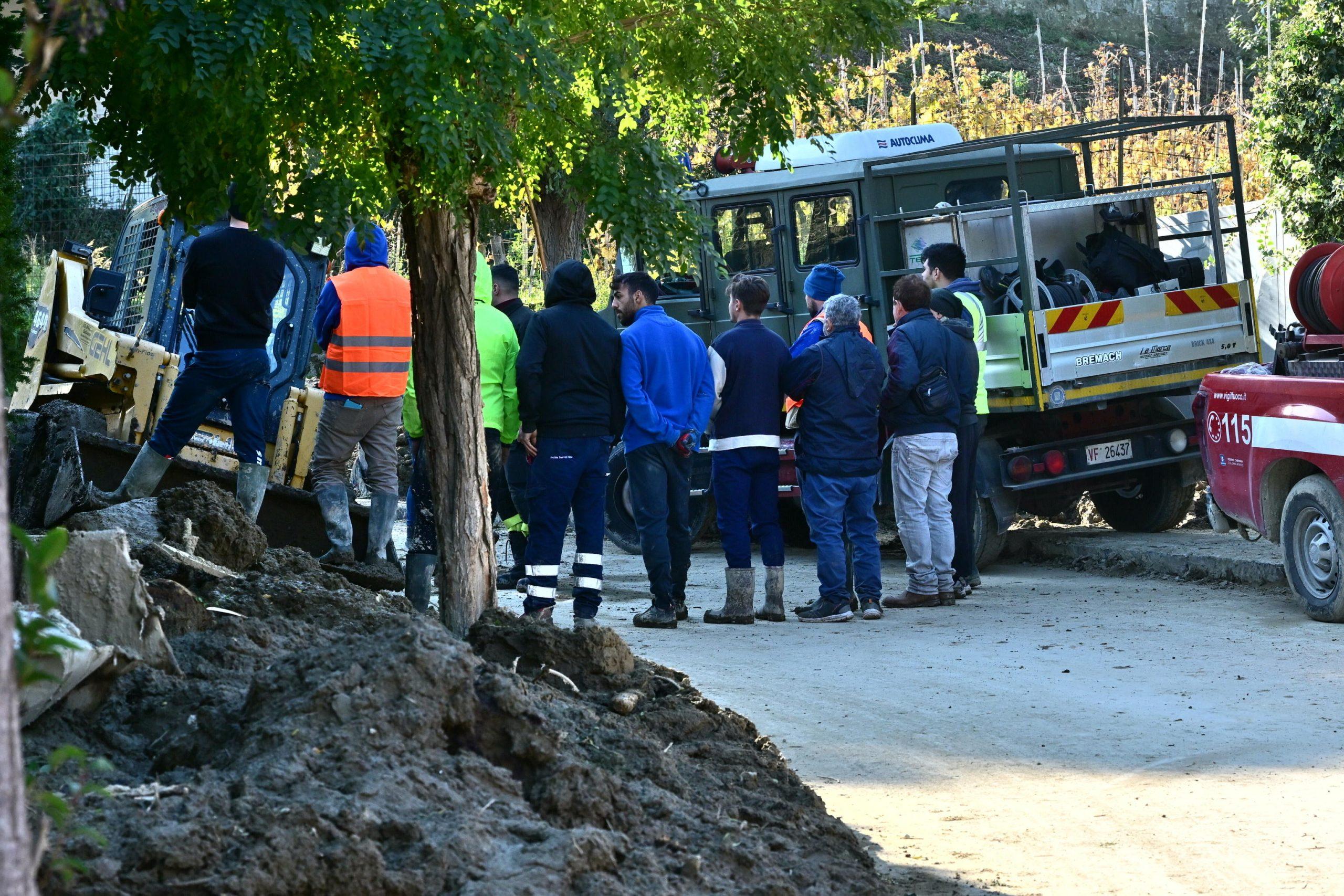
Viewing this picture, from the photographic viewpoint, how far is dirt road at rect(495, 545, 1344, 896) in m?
4.48

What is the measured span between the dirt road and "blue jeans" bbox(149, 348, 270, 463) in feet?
7.25

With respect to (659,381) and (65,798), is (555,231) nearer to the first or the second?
(659,381)

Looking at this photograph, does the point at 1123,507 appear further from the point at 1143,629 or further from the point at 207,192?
the point at 207,192

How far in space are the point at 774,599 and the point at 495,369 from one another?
2.17m

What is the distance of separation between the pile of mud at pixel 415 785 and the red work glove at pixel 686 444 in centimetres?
367

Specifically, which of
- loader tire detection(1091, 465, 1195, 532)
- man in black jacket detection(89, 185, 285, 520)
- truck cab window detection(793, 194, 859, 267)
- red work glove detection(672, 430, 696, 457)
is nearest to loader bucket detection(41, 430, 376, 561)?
man in black jacket detection(89, 185, 285, 520)

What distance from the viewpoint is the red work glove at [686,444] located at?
8.55 metres

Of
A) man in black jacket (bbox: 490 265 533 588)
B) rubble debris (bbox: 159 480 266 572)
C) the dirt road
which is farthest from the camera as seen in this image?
man in black jacket (bbox: 490 265 533 588)

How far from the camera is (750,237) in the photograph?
40.0ft

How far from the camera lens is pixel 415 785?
3.39m

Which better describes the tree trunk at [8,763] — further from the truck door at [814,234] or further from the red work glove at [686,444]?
the truck door at [814,234]

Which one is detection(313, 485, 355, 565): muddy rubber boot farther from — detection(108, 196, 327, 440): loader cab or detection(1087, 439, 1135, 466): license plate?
detection(1087, 439, 1135, 466): license plate

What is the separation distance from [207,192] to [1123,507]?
922 cm

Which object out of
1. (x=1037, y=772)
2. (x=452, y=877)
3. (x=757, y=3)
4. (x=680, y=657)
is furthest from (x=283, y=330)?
→ (x=452, y=877)
